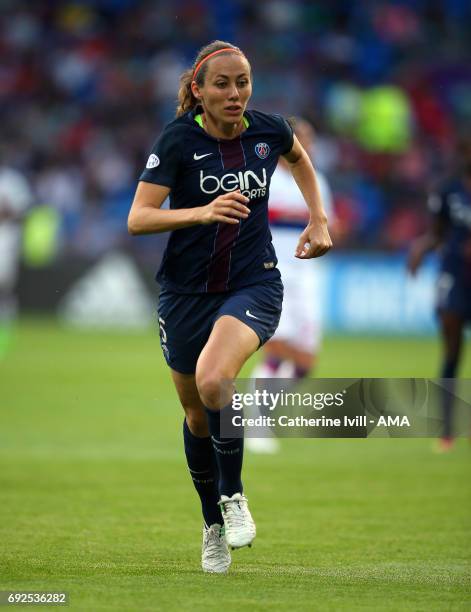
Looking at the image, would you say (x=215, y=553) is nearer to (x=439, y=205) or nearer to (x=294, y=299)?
(x=294, y=299)

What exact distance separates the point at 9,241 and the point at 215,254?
16069mm

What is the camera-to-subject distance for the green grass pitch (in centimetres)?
541

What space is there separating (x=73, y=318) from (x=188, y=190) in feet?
55.6

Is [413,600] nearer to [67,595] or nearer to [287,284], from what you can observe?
[67,595]

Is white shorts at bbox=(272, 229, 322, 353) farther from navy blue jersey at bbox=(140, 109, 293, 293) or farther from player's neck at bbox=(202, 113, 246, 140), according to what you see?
player's neck at bbox=(202, 113, 246, 140)

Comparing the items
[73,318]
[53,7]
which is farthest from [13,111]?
[73,318]

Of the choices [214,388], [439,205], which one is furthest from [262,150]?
[439,205]

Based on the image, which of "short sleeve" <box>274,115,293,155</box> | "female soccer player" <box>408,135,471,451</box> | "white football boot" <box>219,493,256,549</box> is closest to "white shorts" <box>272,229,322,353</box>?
"female soccer player" <box>408,135,471,451</box>

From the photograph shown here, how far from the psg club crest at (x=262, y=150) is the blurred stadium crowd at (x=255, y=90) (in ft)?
54.3

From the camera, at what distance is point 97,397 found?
1395cm

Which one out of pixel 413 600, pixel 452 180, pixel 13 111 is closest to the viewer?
pixel 413 600

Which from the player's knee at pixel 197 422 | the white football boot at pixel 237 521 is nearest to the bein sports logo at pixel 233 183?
the player's knee at pixel 197 422

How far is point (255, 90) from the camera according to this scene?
2514cm

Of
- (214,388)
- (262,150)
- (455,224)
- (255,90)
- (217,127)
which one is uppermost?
(217,127)
